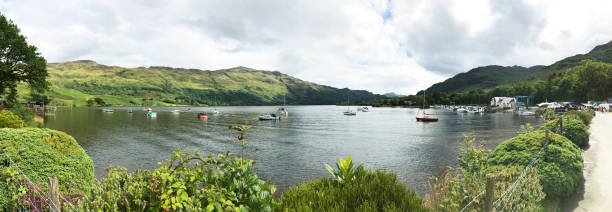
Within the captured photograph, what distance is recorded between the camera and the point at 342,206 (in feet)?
14.5

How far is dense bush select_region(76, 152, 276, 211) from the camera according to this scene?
11.9 feet

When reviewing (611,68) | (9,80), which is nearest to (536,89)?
(611,68)

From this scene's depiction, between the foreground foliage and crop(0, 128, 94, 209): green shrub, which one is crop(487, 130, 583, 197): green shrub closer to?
the foreground foliage

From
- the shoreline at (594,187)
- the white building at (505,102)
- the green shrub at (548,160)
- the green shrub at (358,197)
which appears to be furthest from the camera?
the white building at (505,102)

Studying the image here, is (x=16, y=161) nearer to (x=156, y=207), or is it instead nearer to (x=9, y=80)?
A: (x=156, y=207)

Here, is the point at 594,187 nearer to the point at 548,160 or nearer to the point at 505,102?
the point at 548,160

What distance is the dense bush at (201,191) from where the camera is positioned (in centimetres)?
362

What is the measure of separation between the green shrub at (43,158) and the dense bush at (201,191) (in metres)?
3.75

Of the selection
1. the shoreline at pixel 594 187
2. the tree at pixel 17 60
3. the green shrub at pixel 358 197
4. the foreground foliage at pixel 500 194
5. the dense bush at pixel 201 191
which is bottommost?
the shoreline at pixel 594 187

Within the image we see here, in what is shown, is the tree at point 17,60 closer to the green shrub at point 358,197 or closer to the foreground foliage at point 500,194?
the green shrub at point 358,197

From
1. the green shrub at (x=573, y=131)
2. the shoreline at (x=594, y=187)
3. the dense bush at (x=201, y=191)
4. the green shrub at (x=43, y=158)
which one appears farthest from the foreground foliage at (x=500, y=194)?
the green shrub at (x=573, y=131)

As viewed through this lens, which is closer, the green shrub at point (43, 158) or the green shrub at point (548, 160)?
the green shrub at point (43, 158)

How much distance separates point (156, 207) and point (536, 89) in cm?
20942

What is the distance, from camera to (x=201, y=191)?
13.6 feet
